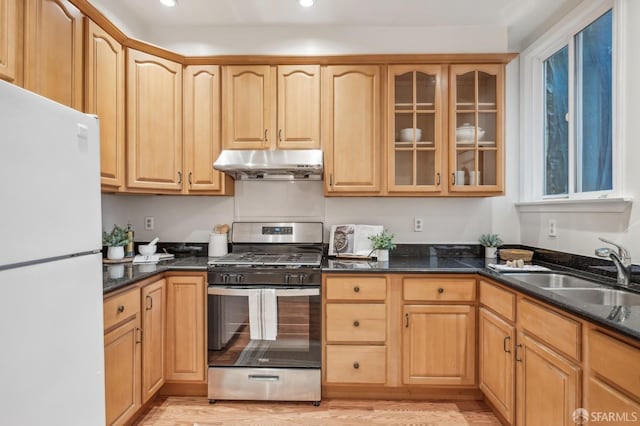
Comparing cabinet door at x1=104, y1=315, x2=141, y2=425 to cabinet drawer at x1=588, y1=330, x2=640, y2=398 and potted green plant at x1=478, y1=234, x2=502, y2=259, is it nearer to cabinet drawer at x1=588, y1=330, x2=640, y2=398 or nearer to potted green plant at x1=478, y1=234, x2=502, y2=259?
cabinet drawer at x1=588, y1=330, x2=640, y2=398

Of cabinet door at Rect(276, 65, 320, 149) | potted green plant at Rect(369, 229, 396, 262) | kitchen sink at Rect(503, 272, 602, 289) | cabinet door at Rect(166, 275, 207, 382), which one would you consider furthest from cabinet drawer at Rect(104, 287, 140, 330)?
kitchen sink at Rect(503, 272, 602, 289)

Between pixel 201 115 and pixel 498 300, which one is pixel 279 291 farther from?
pixel 201 115

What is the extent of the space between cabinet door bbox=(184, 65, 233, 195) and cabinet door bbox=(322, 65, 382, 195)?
0.83 m

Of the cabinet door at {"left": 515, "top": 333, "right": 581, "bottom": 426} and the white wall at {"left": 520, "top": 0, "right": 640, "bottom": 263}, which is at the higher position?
the white wall at {"left": 520, "top": 0, "right": 640, "bottom": 263}

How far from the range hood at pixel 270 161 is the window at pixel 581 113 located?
1.76 m

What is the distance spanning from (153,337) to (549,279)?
98.6 inches

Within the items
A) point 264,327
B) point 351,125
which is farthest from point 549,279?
point 264,327

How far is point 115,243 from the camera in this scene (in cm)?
251

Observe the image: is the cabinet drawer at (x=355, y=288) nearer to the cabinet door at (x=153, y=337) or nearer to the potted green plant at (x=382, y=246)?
the potted green plant at (x=382, y=246)

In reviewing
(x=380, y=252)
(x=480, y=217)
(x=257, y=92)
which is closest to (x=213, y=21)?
(x=257, y=92)

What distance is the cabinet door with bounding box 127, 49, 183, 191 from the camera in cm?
239

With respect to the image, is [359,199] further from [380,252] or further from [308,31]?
[308,31]

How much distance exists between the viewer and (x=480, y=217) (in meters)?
2.92

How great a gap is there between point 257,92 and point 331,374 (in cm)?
210
